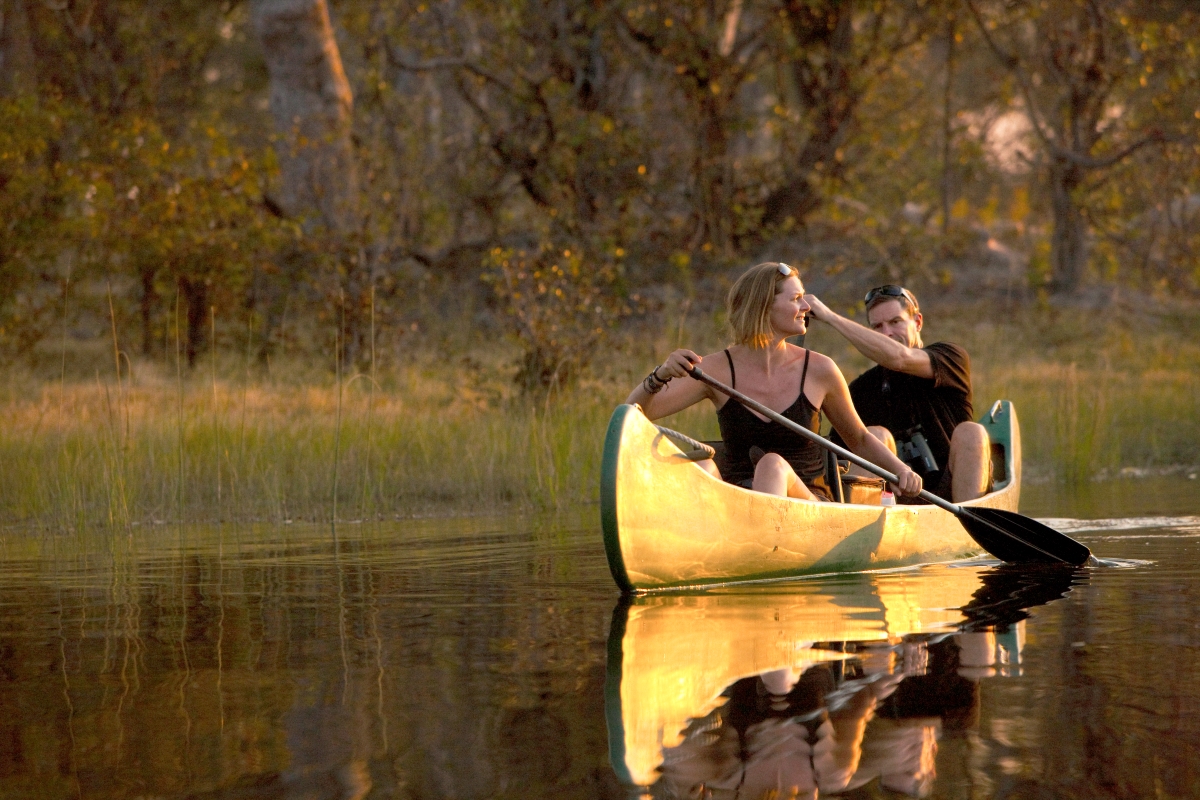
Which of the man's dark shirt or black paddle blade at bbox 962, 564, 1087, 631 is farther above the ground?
the man's dark shirt

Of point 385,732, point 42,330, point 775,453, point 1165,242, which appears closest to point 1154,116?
point 1165,242

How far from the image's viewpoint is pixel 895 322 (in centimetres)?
748

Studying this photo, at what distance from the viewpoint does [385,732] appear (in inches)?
153

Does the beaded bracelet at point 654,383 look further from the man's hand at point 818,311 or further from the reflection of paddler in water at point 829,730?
the reflection of paddler in water at point 829,730

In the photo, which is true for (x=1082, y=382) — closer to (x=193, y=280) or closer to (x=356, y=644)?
(x=193, y=280)

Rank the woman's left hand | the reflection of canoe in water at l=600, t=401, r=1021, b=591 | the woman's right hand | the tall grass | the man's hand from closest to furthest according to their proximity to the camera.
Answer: the reflection of canoe in water at l=600, t=401, r=1021, b=591
the woman's right hand
the man's hand
the woman's left hand
the tall grass

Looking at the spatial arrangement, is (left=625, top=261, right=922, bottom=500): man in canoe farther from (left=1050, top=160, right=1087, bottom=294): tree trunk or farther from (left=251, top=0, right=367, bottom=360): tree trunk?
(left=1050, top=160, right=1087, bottom=294): tree trunk

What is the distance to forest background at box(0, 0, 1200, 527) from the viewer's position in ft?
45.5

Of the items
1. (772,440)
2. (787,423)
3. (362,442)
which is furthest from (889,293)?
(362,442)

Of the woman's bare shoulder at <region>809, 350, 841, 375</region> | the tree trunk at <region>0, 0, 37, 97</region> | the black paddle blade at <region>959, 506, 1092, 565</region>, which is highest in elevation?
the tree trunk at <region>0, 0, 37, 97</region>

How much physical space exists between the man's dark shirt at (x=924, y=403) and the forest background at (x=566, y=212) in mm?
4395

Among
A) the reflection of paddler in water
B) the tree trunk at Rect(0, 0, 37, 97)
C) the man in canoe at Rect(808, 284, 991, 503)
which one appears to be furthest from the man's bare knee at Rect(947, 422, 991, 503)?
the tree trunk at Rect(0, 0, 37, 97)

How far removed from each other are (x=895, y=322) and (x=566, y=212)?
9595 millimetres

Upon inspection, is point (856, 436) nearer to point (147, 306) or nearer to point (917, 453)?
point (917, 453)
